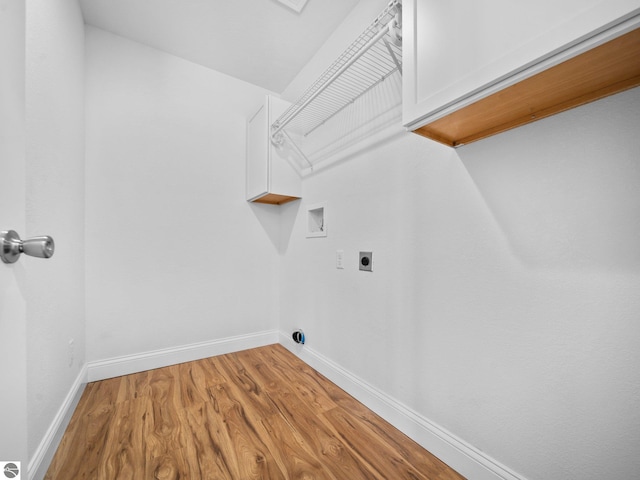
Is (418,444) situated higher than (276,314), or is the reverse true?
(276,314)

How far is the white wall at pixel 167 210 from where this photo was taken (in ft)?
6.17

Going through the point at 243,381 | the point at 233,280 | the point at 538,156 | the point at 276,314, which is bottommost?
the point at 243,381

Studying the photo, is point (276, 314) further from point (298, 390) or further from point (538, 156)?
point (538, 156)

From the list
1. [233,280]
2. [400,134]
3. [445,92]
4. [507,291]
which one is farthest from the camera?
[233,280]

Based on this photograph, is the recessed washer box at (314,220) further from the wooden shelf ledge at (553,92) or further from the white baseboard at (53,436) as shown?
the white baseboard at (53,436)

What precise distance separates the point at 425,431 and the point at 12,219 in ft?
5.40

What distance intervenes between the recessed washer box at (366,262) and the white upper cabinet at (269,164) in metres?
0.92

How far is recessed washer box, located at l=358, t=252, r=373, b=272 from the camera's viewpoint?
5.13ft

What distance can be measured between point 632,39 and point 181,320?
2.63 m

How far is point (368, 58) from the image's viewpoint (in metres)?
1.43

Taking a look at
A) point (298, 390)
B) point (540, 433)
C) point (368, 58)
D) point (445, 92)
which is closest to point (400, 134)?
point (368, 58)

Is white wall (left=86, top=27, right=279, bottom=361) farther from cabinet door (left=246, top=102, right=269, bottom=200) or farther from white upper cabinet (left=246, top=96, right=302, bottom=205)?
white upper cabinet (left=246, top=96, right=302, bottom=205)

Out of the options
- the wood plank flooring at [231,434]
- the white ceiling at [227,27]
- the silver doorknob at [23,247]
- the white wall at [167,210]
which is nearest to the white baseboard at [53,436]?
the wood plank flooring at [231,434]

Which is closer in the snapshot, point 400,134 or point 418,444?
point 418,444
